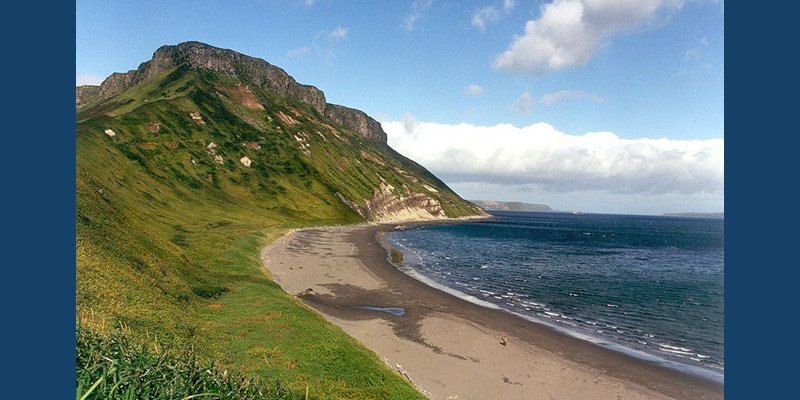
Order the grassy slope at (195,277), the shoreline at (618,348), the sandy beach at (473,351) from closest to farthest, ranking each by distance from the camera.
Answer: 1. the grassy slope at (195,277)
2. the sandy beach at (473,351)
3. the shoreline at (618,348)

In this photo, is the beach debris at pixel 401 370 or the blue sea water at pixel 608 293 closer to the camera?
the beach debris at pixel 401 370

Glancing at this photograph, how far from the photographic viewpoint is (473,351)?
35.0 m

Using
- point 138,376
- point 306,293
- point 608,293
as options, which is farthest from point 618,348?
point 138,376

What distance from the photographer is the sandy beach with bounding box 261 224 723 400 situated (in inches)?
1150

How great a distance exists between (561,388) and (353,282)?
34.3 m

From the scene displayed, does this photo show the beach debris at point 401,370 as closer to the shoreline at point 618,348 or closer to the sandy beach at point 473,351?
the sandy beach at point 473,351

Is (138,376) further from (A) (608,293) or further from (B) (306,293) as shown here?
(A) (608,293)

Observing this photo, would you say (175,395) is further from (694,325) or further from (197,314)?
(694,325)

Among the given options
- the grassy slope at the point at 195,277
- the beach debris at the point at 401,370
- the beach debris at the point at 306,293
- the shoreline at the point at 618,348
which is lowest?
the shoreline at the point at 618,348

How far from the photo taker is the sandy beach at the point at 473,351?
29203 millimetres

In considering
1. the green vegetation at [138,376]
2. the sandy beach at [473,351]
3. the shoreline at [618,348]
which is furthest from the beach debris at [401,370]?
the shoreline at [618,348]

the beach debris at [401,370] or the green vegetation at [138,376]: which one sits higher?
the green vegetation at [138,376]

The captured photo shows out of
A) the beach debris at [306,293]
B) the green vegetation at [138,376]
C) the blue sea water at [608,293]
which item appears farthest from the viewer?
the beach debris at [306,293]

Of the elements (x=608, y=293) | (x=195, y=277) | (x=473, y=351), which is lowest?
(x=608, y=293)
